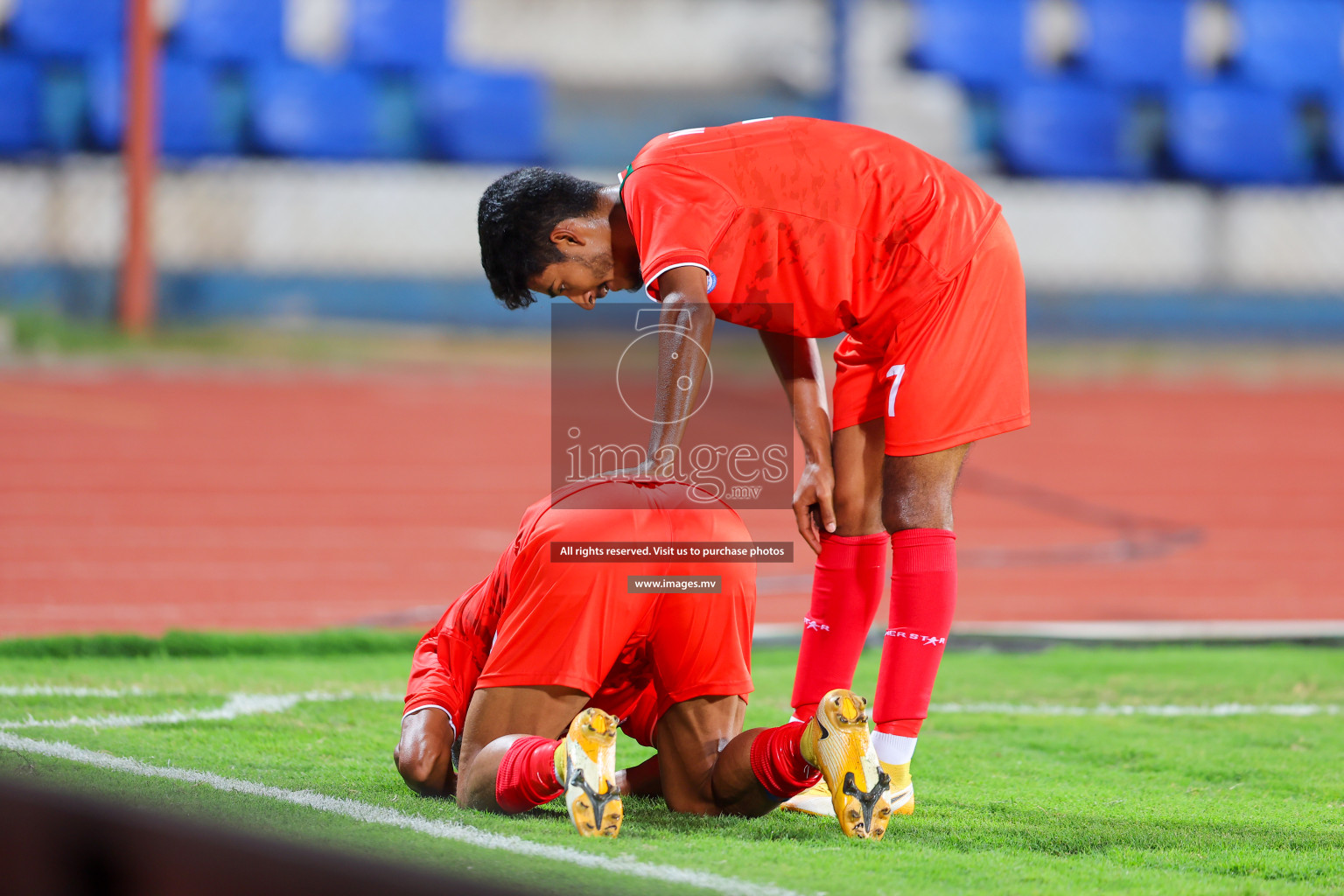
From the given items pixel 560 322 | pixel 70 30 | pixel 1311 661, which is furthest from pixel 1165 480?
pixel 70 30

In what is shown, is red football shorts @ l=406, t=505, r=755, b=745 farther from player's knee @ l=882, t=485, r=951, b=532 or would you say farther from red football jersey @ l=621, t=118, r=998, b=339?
red football jersey @ l=621, t=118, r=998, b=339

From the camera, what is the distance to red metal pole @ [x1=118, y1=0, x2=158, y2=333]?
10.8 metres

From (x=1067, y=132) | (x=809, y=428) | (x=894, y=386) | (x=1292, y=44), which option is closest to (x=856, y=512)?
(x=809, y=428)

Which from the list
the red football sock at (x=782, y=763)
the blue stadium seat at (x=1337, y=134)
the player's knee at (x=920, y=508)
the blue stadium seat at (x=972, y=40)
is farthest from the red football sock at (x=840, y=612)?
the blue stadium seat at (x=1337, y=134)

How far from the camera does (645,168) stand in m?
2.56

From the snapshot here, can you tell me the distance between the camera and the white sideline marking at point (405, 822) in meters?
2.05

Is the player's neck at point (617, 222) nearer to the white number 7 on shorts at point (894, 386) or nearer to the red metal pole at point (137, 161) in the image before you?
the white number 7 on shorts at point (894, 386)

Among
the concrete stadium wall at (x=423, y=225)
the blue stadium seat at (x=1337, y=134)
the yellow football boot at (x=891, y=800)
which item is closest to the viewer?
the yellow football boot at (x=891, y=800)

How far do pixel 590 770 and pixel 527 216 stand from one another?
39.8 inches

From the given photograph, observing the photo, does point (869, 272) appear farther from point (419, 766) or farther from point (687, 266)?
point (419, 766)

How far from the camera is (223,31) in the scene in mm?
13000

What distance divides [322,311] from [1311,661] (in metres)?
9.48

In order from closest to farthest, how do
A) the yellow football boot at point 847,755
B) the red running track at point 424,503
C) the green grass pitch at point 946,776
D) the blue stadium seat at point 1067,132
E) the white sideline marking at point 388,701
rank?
the green grass pitch at point 946,776 → the yellow football boot at point 847,755 → the white sideline marking at point 388,701 → the red running track at point 424,503 → the blue stadium seat at point 1067,132

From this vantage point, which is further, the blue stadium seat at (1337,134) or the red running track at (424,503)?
the blue stadium seat at (1337,134)
